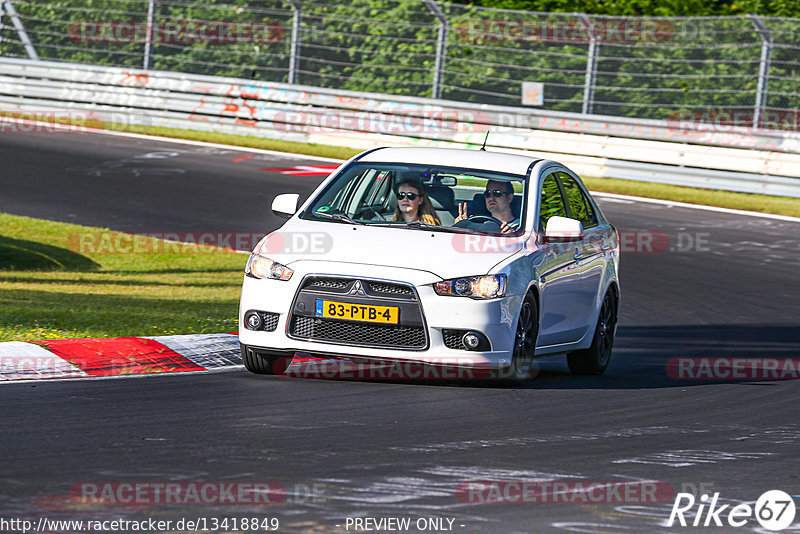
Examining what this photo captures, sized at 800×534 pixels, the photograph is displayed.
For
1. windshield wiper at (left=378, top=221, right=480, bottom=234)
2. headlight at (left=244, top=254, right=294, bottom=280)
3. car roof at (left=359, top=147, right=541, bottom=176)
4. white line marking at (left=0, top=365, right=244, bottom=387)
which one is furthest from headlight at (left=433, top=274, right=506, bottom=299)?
white line marking at (left=0, top=365, right=244, bottom=387)

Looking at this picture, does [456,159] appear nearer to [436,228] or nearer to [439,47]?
[436,228]

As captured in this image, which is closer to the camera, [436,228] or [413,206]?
[436,228]

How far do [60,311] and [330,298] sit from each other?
3510 millimetres

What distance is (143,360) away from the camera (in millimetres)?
9508

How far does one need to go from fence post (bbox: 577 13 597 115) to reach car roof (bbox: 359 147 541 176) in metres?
13.8

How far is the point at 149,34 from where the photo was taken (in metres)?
27.6

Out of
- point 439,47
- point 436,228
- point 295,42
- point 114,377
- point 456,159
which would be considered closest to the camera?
point 114,377

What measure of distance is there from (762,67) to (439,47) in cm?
587

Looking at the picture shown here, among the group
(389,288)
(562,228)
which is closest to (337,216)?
(389,288)

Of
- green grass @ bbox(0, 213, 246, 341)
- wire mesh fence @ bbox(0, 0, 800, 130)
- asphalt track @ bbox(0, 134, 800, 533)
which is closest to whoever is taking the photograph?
asphalt track @ bbox(0, 134, 800, 533)

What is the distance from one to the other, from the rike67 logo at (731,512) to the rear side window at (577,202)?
452cm

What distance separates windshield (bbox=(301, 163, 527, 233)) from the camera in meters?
9.62

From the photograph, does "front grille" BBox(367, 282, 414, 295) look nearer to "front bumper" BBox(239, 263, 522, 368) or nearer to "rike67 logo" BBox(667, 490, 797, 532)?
"front bumper" BBox(239, 263, 522, 368)

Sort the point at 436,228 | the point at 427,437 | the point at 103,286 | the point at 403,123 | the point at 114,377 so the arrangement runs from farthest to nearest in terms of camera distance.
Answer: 1. the point at 403,123
2. the point at 103,286
3. the point at 436,228
4. the point at 114,377
5. the point at 427,437
